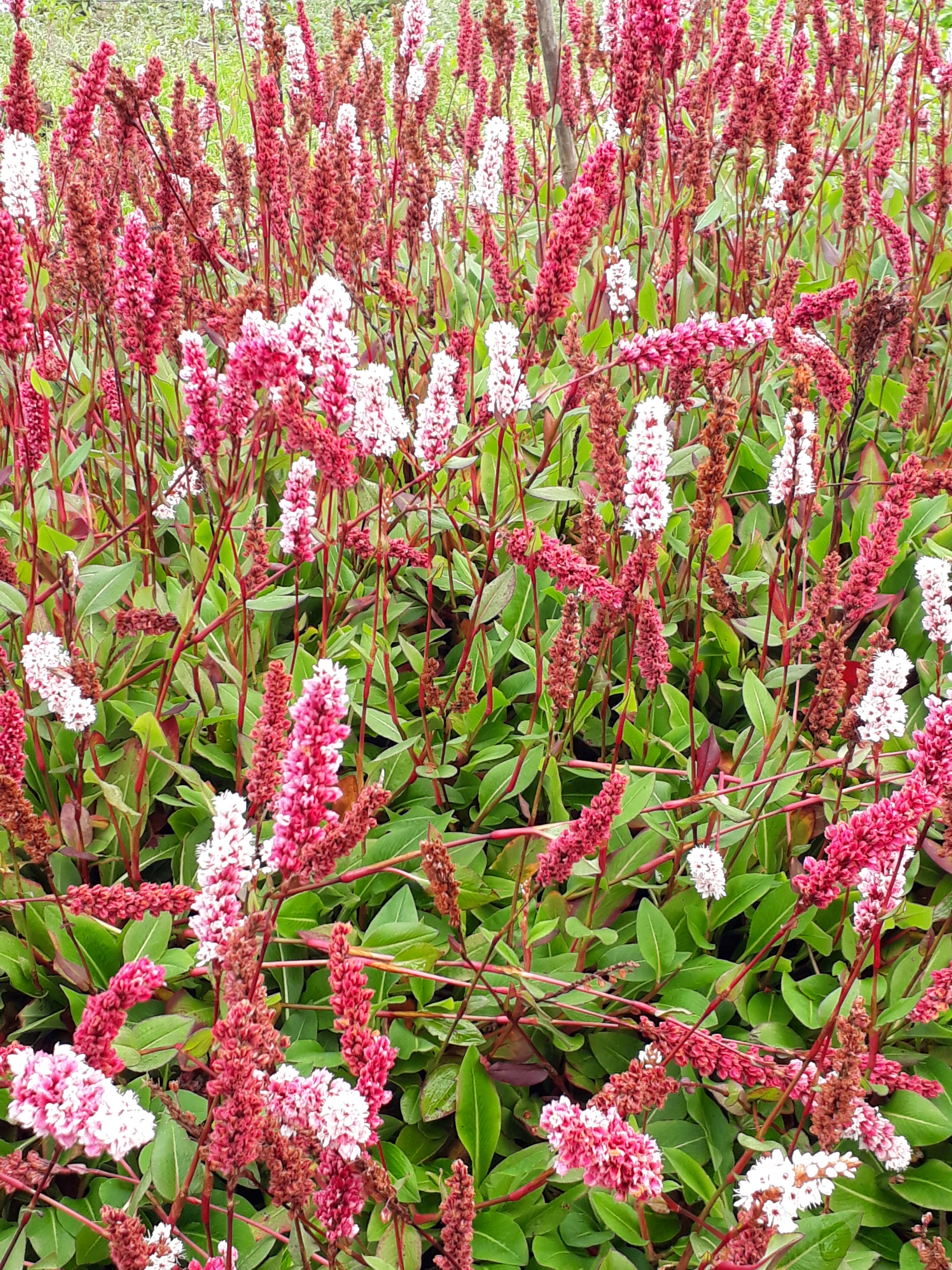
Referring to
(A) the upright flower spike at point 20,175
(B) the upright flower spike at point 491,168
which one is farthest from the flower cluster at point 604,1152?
(B) the upright flower spike at point 491,168

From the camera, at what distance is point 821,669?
6.10 ft

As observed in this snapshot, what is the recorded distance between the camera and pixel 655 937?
1.84 metres

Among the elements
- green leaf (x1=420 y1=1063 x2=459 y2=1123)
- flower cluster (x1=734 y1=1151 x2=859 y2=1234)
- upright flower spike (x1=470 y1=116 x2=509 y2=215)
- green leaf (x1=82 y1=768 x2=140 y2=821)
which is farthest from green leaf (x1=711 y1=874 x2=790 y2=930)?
upright flower spike (x1=470 y1=116 x2=509 y2=215)

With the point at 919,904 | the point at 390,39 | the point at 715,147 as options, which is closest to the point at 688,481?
the point at 919,904

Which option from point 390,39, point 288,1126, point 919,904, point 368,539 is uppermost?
point 390,39

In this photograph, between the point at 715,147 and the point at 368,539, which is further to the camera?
the point at 715,147

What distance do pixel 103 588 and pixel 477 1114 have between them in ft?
4.20

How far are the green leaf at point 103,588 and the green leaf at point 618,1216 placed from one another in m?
1.45

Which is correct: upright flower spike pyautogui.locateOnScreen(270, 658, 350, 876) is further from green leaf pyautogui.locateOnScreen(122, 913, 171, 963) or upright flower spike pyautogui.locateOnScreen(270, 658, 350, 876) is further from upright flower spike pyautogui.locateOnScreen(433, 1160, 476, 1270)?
green leaf pyautogui.locateOnScreen(122, 913, 171, 963)

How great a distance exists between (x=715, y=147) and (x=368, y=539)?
2758 millimetres

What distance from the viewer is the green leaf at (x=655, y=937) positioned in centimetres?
183

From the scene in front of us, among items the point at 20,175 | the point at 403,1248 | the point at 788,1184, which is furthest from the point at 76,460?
the point at 788,1184

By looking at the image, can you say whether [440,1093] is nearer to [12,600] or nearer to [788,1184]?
[788,1184]

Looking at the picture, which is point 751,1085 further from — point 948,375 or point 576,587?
point 948,375
